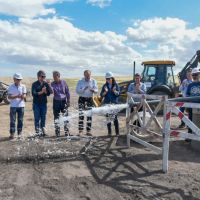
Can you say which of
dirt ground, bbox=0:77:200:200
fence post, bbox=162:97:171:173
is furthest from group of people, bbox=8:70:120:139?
fence post, bbox=162:97:171:173

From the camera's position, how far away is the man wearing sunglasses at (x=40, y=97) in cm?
1006

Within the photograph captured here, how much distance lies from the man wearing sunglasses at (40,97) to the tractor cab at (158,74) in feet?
25.6

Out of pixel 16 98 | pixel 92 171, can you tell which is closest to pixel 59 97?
pixel 16 98

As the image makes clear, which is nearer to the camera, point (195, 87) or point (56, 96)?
point (195, 87)

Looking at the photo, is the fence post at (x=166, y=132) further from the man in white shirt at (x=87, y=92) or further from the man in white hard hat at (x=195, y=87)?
the man in white shirt at (x=87, y=92)

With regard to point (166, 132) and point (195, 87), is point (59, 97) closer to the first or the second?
point (195, 87)

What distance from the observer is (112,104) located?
10422 millimetres

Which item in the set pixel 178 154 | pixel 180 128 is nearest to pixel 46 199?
pixel 178 154

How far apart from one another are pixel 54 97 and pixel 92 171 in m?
3.71

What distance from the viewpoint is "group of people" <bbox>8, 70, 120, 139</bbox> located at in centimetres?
1005

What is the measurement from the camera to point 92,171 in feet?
22.9

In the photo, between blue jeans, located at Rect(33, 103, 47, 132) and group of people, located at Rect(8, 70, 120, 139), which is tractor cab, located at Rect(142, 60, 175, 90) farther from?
blue jeans, located at Rect(33, 103, 47, 132)

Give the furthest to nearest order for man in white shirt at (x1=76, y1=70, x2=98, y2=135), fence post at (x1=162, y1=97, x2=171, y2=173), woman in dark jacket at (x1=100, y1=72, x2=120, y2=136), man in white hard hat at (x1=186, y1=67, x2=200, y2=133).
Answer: woman in dark jacket at (x1=100, y1=72, x2=120, y2=136) < man in white shirt at (x1=76, y1=70, x2=98, y2=135) < man in white hard hat at (x1=186, y1=67, x2=200, y2=133) < fence post at (x1=162, y1=97, x2=171, y2=173)

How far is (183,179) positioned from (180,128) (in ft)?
18.5
